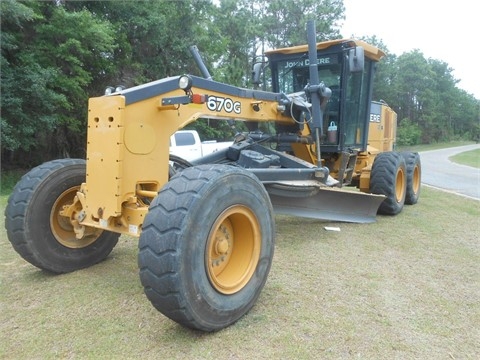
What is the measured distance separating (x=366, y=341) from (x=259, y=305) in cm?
85

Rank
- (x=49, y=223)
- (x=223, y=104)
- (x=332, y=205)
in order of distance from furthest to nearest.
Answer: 1. (x=332, y=205)
2. (x=223, y=104)
3. (x=49, y=223)

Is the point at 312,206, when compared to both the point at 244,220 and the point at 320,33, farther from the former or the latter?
the point at 320,33

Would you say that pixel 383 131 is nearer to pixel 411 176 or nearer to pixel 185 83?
pixel 411 176

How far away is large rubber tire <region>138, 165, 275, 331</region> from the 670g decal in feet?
3.68

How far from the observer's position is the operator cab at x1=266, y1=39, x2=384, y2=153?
20.2 ft

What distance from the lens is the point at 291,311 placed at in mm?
3158

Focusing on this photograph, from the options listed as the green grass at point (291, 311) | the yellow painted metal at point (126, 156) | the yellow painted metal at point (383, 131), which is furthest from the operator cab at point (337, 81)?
the yellow painted metal at point (126, 156)

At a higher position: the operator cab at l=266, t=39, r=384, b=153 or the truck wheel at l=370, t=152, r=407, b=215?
the operator cab at l=266, t=39, r=384, b=153

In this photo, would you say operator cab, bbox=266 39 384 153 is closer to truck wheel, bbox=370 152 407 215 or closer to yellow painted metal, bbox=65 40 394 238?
truck wheel, bbox=370 152 407 215

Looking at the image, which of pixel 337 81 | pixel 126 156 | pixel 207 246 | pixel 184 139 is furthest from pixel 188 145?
pixel 207 246

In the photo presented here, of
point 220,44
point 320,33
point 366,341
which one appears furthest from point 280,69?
point 320,33

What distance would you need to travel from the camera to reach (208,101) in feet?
12.9

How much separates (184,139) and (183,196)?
1177 cm

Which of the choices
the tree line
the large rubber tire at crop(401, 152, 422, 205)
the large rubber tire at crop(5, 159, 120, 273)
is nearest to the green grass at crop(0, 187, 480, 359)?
the large rubber tire at crop(5, 159, 120, 273)
